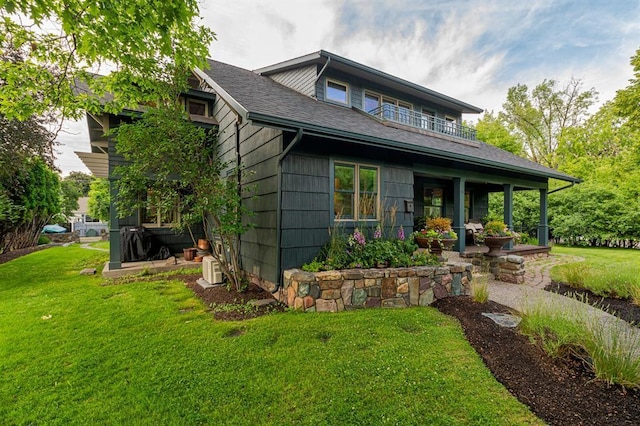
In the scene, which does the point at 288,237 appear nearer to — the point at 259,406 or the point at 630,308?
the point at 259,406

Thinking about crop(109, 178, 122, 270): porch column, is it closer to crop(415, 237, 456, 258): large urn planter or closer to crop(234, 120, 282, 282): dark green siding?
crop(234, 120, 282, 282): dark green siding

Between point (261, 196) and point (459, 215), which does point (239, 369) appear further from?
point (459, 215)

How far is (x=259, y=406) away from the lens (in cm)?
213

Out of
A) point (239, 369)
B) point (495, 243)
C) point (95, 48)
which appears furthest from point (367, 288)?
point (95, 48)

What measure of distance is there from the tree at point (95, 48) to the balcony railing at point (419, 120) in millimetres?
4948

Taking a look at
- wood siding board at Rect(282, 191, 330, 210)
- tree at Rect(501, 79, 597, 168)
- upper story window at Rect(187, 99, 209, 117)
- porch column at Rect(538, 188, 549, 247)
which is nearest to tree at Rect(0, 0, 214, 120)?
wood siding board at Rect(282, 191, 330, 210)

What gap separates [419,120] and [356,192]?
505 centimetres

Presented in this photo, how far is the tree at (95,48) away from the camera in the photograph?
311 centimetres

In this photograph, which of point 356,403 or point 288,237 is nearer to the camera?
point 356,403

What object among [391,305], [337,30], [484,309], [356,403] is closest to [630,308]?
[484,309]

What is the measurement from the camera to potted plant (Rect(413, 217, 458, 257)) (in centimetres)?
560

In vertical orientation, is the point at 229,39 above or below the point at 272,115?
above

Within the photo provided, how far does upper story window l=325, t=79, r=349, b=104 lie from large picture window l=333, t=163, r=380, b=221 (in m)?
3.05

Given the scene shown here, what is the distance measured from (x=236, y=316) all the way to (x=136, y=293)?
7.84 feet
